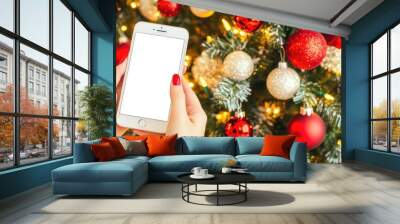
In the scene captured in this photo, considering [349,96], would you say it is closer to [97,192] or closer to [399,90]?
[399,90]

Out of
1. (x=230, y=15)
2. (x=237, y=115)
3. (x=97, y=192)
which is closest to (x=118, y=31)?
(x=230, y=15)

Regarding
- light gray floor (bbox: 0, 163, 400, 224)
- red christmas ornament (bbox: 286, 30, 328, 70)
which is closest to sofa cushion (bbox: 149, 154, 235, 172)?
light gray floor (bbox: 0, 163, 400, 224)

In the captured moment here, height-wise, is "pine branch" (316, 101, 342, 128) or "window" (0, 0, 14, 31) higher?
"window" (0, 0, 14, 31)

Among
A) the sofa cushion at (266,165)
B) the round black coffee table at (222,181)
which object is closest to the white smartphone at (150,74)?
the sofa cushion at (266,165)

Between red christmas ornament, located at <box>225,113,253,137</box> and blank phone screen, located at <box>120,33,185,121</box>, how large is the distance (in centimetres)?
127

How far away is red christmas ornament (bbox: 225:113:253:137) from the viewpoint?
781 centimetres

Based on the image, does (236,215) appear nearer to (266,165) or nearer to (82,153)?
(266,165)

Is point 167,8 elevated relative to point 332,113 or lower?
elevated

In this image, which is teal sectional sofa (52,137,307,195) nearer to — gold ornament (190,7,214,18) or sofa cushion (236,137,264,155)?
sofa cushion (236,137,264,155)

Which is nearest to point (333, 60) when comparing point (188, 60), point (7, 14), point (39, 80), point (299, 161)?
point (188, 60)

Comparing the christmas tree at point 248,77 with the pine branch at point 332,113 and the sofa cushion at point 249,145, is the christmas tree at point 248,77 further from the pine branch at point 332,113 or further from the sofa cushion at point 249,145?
the sofa cushion at point 249,145

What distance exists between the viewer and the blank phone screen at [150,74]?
7.52 meters

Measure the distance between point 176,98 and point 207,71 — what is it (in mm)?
859

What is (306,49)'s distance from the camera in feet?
25.1
